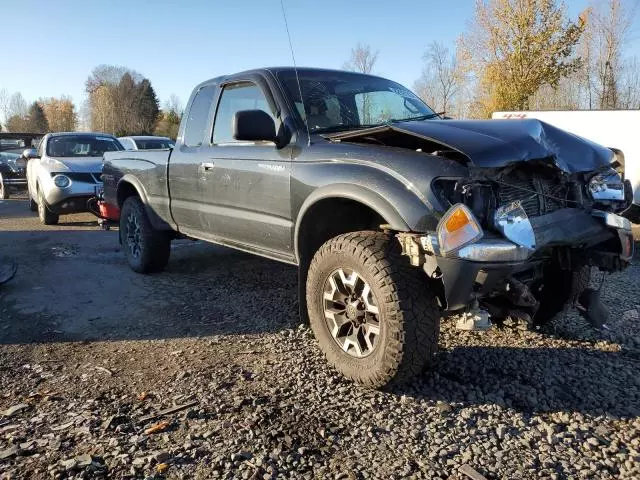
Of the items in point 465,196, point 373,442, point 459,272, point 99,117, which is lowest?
point 373,442

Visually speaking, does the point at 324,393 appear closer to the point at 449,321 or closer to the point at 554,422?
the point at 554,422

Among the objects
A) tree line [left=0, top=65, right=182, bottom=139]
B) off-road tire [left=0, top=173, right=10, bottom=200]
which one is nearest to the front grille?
off-road tire [left=0, top=173, right=10, bottom=200]

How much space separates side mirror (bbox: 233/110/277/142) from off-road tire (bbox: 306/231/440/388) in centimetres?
105

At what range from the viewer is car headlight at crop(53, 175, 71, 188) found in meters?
9.66

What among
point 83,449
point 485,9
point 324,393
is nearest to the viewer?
point 83,449

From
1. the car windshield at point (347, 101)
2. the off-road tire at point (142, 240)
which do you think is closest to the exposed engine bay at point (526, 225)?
the car windshield at point (347, 101)

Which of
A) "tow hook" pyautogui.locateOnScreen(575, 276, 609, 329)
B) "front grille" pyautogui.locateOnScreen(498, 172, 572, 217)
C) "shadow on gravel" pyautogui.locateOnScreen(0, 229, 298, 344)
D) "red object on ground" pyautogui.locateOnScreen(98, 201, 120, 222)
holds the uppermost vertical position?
"front grille" pyautogui.locateOnScreen(498, 172, 572, 217)

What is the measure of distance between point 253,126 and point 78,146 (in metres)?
8.53

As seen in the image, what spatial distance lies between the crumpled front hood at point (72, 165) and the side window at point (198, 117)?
5.62m

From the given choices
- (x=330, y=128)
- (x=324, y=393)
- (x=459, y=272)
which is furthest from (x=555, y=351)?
(x=330, y=128)

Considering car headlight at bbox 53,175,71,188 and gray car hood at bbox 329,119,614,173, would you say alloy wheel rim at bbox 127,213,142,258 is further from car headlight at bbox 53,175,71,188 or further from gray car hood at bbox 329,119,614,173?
car headlight at bbox 53,175,71,188

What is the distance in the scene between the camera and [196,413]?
9.62 ft

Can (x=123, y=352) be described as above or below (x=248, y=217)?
below

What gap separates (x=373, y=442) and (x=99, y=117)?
199 ft
